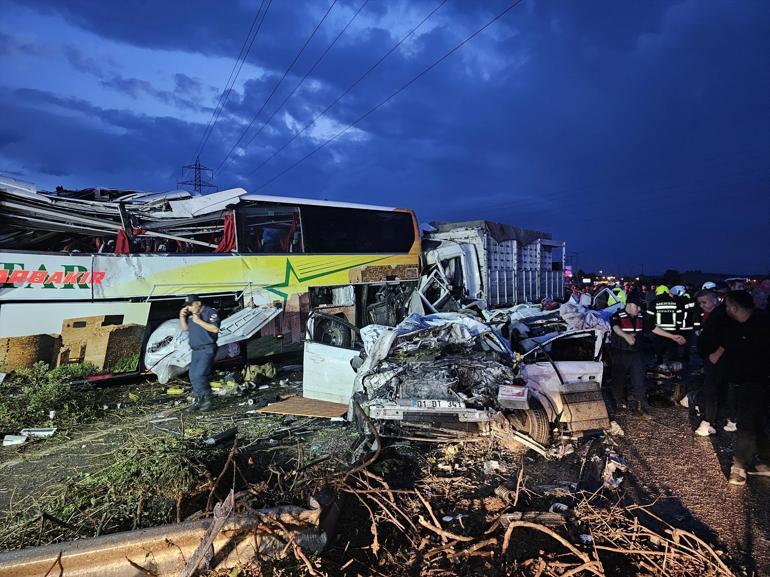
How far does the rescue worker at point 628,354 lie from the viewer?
19.0 ft

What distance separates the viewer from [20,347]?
6.50 metres

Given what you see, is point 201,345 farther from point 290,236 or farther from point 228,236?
point 290,236

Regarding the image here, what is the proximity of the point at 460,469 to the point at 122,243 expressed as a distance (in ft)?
23.1

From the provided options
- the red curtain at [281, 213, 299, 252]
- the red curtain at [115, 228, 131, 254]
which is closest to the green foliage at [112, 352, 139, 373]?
the red curtain at [115, 228, 131, 254]

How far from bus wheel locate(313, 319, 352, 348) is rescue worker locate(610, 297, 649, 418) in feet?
12.4

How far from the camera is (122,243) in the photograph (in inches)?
304

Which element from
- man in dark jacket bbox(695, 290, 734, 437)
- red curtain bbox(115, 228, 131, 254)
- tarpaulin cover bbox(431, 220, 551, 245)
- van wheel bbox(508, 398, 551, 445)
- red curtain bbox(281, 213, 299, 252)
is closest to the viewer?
man in dark jacket bbox(695, 290, 734, 437)

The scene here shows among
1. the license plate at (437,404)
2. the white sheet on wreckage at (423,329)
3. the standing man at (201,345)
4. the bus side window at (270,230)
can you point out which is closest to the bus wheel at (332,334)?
the white sheet on wreckage at (423,329)

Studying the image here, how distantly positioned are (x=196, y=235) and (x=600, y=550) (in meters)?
8.58

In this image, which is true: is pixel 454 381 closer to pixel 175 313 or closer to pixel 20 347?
pixel 175 313

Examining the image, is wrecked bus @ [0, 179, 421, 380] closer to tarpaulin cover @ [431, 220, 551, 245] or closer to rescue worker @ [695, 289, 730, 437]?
tarpaulin cover @ [431, 220, 551, 245]

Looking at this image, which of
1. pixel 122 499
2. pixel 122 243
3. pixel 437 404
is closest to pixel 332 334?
pixel 437 404

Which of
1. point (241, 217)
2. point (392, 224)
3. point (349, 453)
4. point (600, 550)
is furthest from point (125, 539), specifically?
point (392, 224)

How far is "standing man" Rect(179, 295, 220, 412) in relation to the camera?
637 cm
